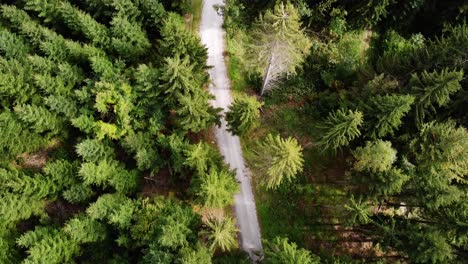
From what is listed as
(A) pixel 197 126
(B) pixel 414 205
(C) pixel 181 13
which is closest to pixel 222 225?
(A) pixel 197 126

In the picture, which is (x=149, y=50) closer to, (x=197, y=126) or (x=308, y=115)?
(x=197, y=126)

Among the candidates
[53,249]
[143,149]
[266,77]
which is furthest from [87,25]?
[53,249]

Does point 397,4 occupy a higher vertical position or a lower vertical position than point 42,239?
higher

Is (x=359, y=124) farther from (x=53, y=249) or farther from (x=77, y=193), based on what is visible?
(x=53, y=249)

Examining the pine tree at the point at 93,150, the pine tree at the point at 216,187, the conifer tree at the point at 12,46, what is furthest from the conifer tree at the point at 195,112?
the conifer tree at the point at 12,46

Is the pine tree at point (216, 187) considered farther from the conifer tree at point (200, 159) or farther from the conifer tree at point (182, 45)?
the conifer tree at point (182, 45)

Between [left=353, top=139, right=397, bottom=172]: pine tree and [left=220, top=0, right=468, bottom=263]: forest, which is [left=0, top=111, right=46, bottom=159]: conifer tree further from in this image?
[left=353, top=139, right=397, bottom=172]: pine tree
